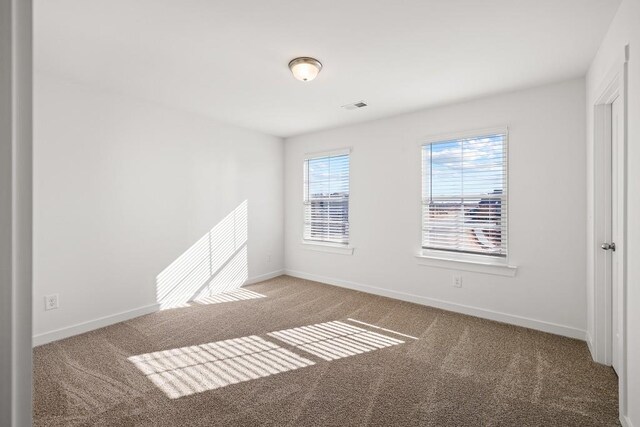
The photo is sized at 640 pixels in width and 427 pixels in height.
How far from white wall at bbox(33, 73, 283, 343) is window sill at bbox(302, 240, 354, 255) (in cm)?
139

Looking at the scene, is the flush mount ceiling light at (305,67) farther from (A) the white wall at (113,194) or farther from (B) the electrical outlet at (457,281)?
(B) the electrical outlet at (457,281)

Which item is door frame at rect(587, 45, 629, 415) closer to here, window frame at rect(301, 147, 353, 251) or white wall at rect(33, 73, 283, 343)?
window frame at rect(301, 147, 353, 251)

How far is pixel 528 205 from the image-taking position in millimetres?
3428

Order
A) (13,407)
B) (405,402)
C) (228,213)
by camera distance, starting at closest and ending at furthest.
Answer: (13,407), (405,402), (228,213)

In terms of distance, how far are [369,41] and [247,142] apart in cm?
304

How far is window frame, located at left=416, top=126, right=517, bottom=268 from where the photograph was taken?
11.6ft

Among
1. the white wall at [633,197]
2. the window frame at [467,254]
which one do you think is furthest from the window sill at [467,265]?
the white wall at [633,197]

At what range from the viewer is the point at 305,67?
2789mm

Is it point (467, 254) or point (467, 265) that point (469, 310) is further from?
point (467, 254)

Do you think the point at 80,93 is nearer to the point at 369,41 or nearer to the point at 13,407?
the point at 369,41

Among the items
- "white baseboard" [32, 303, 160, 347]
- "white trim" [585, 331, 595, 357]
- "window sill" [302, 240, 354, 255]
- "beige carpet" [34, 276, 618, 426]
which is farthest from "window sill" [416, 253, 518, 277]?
"white baseboard" [32, 303, 160, 347]

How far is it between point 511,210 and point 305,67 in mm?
2621

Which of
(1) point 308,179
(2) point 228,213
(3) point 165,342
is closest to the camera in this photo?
(3) point 165,342

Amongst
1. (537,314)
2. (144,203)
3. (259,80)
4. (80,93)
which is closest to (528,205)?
(537,314)
